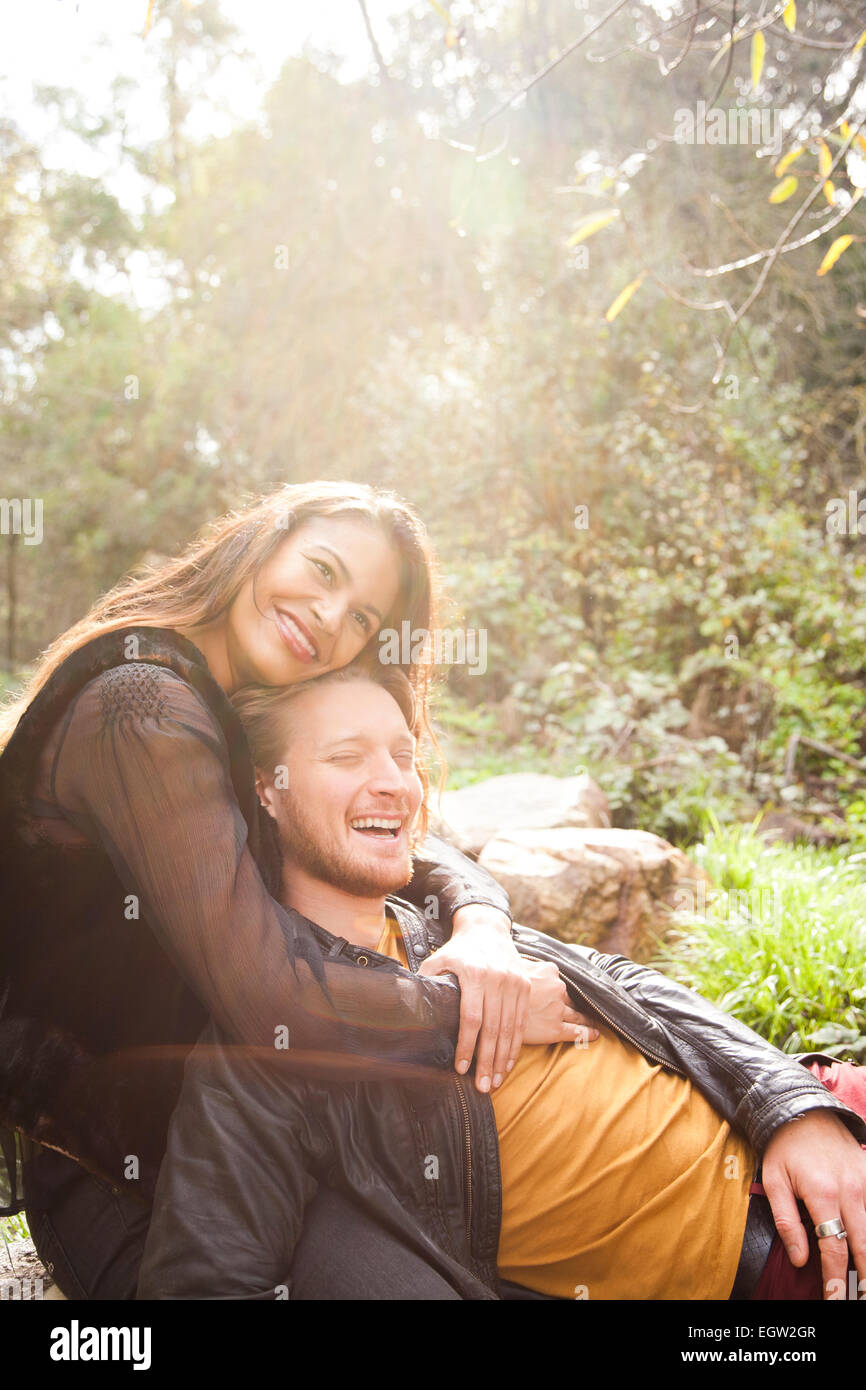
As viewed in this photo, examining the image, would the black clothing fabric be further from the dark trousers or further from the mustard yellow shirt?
the mustard yellow shirt

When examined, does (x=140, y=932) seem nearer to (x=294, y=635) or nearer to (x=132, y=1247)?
(x=132, y=1247)

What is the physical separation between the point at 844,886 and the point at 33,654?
11.5 m

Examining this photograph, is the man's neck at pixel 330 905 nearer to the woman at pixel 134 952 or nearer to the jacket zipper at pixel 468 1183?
the woman at pixel 134 952

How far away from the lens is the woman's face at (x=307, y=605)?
2184 mm

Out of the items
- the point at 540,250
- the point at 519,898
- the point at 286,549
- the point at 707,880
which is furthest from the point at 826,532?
the point at 286,549

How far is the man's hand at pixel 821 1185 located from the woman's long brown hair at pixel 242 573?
48.2 inches

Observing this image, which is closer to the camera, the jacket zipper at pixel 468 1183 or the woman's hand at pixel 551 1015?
the jacket zipper at pixel 468 1183

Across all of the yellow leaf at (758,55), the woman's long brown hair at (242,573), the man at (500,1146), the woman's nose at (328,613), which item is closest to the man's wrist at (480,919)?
the man at (500,1146)

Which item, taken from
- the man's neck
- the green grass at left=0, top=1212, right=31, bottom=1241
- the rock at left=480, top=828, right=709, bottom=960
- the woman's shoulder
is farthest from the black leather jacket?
the rock at left=480, top=828, right=709, bottom=960

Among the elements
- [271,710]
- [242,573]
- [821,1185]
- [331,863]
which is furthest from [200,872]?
[821,1185]

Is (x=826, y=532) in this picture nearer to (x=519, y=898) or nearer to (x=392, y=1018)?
(x=519, y=898)

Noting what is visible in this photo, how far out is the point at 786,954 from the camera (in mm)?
3119

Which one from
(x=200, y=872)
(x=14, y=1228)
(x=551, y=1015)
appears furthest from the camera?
(x=14, y=1228)

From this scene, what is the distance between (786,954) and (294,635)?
1.86 m
